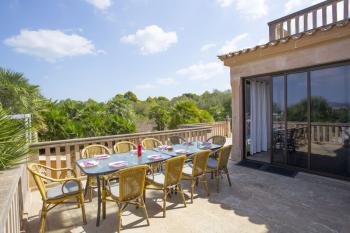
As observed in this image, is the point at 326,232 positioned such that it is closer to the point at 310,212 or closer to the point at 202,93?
the point at 310,212

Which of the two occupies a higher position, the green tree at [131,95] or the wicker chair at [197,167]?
the green tree at [131,95]

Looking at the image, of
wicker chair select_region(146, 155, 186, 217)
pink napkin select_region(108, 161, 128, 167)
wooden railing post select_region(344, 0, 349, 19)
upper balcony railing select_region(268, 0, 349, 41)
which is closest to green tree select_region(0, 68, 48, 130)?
pink napkin select_region(108, 161, 128, 167)

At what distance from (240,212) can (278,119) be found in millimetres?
2758

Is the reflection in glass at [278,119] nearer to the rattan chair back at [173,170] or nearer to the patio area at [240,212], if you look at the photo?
the patio area at [240,212]

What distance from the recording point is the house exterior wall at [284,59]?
12.2ft

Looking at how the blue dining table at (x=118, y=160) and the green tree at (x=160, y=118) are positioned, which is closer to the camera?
the blue dining table at (x=118, y=160)

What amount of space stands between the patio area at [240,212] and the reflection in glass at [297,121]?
2.32 ft

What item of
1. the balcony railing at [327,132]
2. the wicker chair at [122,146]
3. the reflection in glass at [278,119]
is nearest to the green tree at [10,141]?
the wicker chair at [122,146]

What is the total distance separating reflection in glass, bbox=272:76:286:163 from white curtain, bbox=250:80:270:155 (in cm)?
81

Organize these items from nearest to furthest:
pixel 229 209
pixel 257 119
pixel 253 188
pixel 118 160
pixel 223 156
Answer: pixel 229 209
pixel 118 160
pixel 223 156
pixel 253 188
pixel 257 119

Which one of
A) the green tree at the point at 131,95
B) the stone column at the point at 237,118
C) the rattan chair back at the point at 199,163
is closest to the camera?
the rattan chair back at the point at 199,163

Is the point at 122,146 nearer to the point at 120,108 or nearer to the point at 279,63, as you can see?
the point at 279,63

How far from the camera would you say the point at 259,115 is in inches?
235

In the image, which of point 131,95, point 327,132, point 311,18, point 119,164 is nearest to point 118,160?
point 119,164
